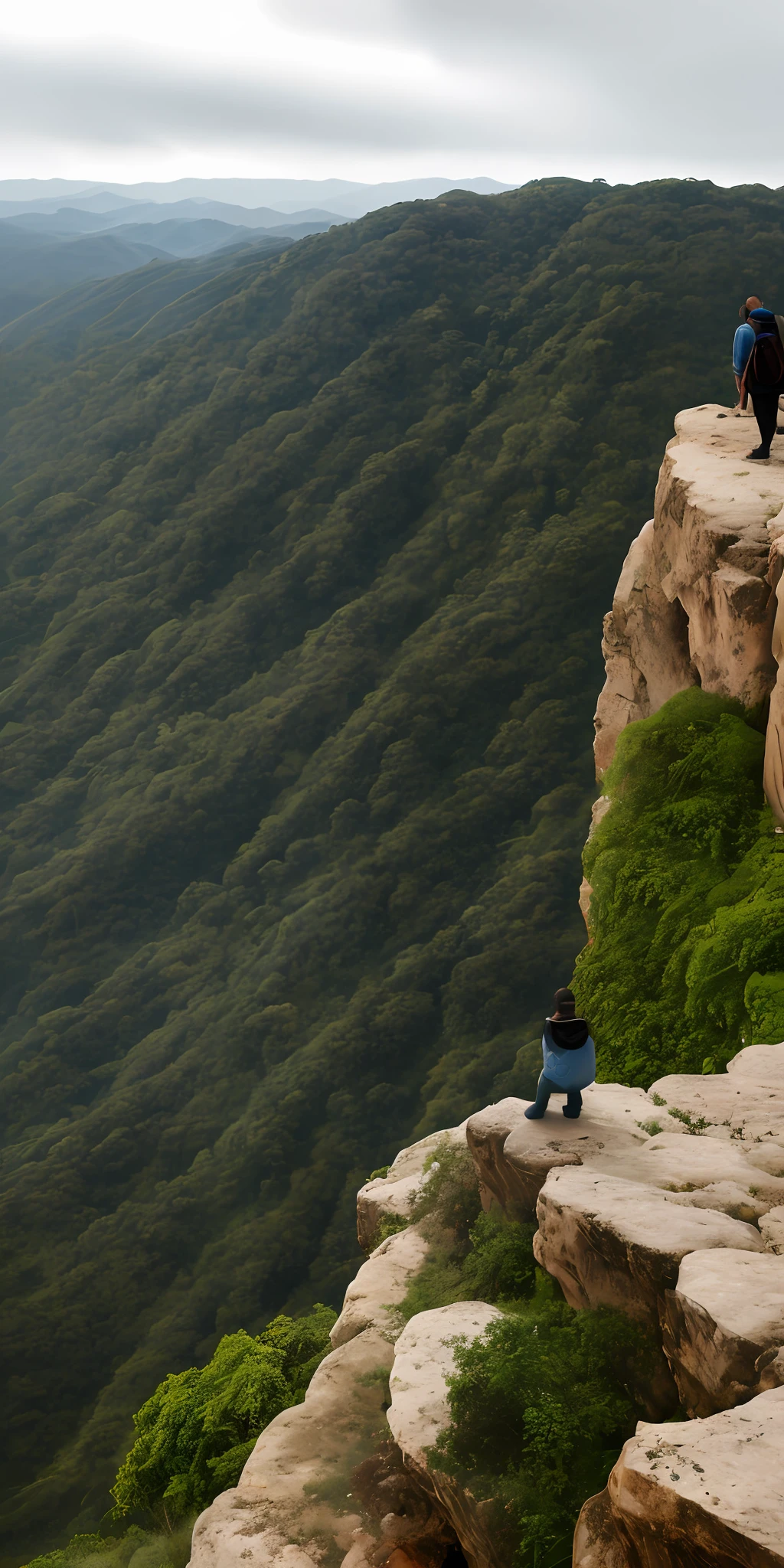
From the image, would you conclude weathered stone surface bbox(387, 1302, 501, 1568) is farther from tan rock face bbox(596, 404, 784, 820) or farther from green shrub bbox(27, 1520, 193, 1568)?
tan rock face bbox(596, 404, 784, 820)

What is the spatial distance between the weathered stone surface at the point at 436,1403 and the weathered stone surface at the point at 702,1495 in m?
1.49

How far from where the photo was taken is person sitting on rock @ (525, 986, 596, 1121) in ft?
33.1

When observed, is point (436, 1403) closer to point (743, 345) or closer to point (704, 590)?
point (704, 590)

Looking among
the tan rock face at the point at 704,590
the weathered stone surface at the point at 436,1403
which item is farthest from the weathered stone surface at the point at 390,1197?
the tan rock face at the point at 704,590

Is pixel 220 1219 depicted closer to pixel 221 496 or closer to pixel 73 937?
pixel 73 937

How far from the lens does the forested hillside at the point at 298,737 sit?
6638 cm

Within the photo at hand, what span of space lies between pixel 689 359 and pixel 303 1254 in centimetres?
7396

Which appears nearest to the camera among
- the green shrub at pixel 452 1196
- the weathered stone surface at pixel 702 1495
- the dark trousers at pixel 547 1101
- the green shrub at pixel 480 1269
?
the weathered stone surface at pixel 702 1495

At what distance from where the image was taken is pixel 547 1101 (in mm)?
11141

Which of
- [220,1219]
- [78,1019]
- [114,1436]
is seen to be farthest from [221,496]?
[114,1436]

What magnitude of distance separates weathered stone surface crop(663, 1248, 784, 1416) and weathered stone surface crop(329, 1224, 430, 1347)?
14.9 feet

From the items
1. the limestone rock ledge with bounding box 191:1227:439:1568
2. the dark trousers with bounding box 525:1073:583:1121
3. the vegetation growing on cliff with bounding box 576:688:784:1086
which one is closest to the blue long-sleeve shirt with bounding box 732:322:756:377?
the vegetation growing on cliff with bounding box 576:688:784:1086

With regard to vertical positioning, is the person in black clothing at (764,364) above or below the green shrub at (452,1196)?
above

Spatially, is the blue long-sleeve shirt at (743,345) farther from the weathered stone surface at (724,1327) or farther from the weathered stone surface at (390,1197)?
the weathered stone surface at (724,1327)
